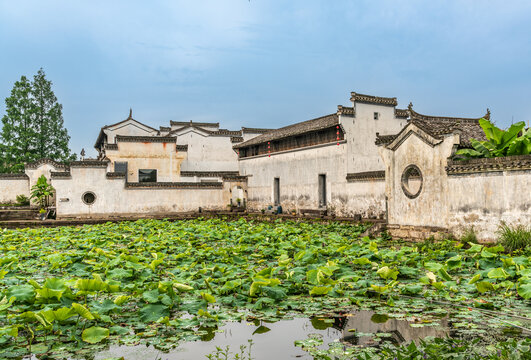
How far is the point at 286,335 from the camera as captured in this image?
4035mm

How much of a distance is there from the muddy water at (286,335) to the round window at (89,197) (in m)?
18.6

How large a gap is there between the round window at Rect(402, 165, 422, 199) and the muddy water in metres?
7.08

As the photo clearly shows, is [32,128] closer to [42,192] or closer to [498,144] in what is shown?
[42,192]

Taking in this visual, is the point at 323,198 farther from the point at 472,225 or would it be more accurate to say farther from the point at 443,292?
the point at 443,292

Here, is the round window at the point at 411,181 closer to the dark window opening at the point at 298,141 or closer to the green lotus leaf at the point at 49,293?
the dark window opening at the point at 298,141

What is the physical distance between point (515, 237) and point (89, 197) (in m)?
18.8

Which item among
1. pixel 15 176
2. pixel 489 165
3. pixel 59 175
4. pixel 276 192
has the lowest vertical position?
pixel 276 192

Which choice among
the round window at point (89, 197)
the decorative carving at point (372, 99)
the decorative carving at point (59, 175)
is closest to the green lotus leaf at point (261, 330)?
the decorative carving at point (372, 99)

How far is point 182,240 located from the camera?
10484 mm

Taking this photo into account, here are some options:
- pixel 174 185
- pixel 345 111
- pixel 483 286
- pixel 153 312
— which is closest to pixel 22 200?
pixel 174 185

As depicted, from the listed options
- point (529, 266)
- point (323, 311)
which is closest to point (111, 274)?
point (323, 311)

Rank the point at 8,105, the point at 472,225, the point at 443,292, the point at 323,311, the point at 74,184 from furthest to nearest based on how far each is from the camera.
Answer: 1. the point at 8,105
2. the point at 74,184
3. the point at 472,225
4. the point at 443,292
5. the point at 323,311

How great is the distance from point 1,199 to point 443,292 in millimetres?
26631

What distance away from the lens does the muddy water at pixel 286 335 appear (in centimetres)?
355
